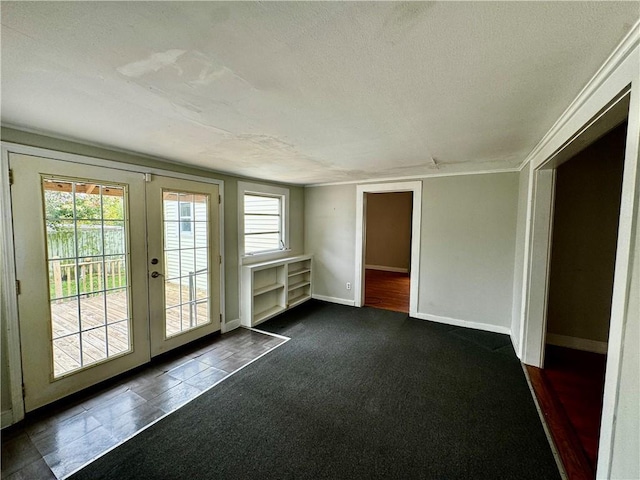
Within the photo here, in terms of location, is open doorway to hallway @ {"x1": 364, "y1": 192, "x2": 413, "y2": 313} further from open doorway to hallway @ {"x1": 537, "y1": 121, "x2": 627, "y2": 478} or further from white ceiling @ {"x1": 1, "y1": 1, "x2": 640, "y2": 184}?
white ceiling @ {"x1": 1, "y1": 1, "x2": 640, "y2": 184}

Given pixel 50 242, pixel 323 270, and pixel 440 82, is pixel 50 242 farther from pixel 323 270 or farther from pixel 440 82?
pixel 323 270

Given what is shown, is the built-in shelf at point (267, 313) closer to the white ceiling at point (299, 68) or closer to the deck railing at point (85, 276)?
the deck railing at point (85, 276)

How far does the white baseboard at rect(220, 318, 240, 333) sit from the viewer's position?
143 inches

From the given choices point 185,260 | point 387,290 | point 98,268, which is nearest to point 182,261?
point 185,260

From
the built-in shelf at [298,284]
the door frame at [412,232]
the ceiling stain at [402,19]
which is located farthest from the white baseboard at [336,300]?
the ceiling stain at [402,19]

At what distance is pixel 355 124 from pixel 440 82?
667mm

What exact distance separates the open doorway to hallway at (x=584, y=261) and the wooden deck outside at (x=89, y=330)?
4162mm

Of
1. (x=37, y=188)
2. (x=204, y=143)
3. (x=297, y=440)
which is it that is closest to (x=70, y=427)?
(x=297, y=440)

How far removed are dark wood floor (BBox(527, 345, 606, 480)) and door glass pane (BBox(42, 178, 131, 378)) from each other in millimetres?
3681

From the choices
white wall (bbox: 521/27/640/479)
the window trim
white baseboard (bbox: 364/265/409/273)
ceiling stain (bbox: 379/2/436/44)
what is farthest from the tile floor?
white baseboard (bbox: 364/265/409/273)

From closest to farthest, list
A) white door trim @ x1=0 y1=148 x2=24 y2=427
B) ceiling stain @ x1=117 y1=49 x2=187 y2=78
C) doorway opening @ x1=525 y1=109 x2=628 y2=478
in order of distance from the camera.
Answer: ceiling stain @ x1=117 y1=49 x2=187 y2=78 < white door trim @ x1=0 y1=148 x2=24 y2=427 < doorway opening @ x1=525 y1=109 x2=628 y2=478

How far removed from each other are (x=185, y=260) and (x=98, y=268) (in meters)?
0.86

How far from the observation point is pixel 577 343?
3148 mm

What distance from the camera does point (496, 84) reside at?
51.3 inches
